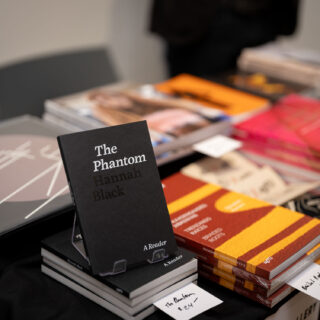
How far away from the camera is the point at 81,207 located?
91 centimetres

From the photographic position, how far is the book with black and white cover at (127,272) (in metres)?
0.90

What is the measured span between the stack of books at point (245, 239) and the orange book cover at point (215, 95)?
1.79ft

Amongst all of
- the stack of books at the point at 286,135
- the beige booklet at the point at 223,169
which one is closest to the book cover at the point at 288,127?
the stack of books at the point at 286,135

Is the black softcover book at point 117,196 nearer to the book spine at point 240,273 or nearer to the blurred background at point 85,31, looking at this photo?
the book spine at point 240,273

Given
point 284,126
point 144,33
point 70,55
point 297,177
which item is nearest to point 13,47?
point 70,55

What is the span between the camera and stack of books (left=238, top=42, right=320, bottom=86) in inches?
82.0

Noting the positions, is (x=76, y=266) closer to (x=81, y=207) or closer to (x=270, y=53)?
(x=81, y=207)

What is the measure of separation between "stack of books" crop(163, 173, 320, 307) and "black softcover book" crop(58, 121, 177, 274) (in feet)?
0.33

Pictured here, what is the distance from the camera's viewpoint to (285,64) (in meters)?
2.12

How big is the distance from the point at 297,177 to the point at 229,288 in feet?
1.73

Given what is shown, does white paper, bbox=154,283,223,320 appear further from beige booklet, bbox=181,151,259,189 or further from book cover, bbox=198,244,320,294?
beige booklet, bbox=181,151,259,189

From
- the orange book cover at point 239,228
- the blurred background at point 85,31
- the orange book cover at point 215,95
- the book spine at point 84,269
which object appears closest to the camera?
the book spine at point 84,269

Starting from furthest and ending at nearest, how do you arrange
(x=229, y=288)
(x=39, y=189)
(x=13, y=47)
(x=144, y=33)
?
(x=144, y=33) → (x=13, y=47) → (x=39, y=189) → (x=229, y=288)

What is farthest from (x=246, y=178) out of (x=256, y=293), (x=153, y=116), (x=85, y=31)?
Result: (x=85, y=31)
